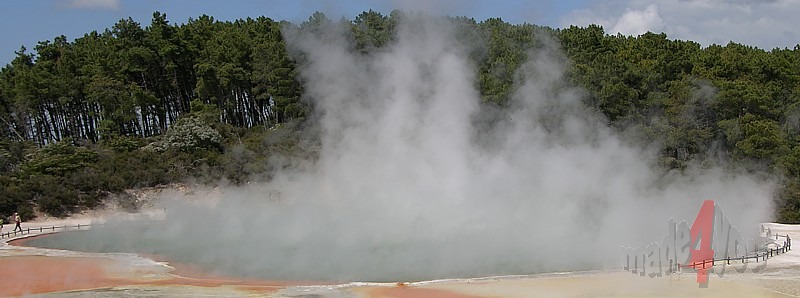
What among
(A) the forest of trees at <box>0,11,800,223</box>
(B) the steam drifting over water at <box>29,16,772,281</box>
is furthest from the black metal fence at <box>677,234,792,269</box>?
(A) the forest of trees at <box>0,11,800,223</box>

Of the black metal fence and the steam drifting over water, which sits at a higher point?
the steam drifting over water

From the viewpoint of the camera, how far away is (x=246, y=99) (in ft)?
119

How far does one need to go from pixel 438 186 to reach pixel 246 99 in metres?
20.6

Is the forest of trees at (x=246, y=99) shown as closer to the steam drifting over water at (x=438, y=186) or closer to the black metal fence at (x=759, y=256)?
the steam drifting over water at (x=438, y=186)

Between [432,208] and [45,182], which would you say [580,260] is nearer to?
[432,208]

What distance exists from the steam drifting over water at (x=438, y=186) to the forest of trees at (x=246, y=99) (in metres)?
1.04

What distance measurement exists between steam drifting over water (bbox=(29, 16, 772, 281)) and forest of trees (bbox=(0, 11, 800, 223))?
3.41ft

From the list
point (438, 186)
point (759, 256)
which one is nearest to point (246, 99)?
point (438, 186)

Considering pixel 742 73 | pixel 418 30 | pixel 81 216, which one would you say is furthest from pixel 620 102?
pixel 81 216

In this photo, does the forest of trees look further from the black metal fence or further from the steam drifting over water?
the black metal fence

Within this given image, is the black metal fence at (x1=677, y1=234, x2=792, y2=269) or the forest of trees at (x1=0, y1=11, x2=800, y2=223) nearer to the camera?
the black metal fence at (x1=677, y1=234, x2=792, y2=269)

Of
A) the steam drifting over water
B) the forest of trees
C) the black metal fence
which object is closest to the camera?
the black metal fence

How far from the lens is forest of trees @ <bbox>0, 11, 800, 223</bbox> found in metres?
23.5

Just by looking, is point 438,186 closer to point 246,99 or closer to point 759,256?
point 759,256
